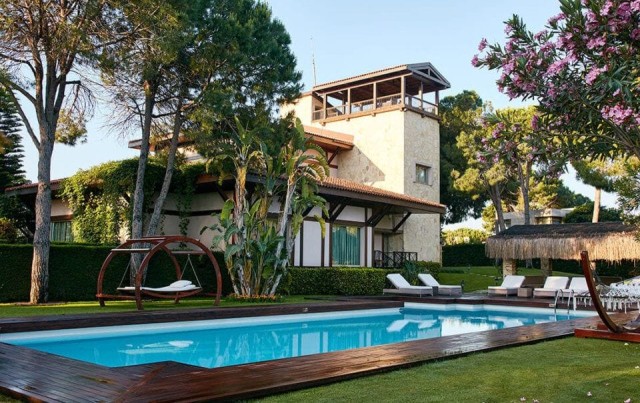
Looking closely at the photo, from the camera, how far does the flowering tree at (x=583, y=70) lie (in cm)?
535

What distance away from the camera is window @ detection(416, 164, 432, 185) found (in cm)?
2816

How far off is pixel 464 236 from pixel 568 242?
20981 millimetres

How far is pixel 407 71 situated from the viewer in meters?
27.0

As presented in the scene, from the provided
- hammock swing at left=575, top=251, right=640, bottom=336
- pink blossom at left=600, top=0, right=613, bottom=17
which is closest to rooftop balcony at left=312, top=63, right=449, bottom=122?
hammock swing at left=575, top=251, right=640, bottom=336

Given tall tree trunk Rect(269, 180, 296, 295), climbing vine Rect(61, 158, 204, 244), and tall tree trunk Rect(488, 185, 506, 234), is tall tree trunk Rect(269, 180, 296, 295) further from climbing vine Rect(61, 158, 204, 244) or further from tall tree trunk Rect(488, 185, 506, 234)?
tall tree trunk Rect(488, 185, 506, 234)

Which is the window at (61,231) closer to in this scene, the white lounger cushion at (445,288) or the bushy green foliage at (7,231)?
the bushy green foliage at (7,231)

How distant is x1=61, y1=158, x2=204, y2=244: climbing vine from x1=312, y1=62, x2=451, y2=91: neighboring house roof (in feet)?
39.5

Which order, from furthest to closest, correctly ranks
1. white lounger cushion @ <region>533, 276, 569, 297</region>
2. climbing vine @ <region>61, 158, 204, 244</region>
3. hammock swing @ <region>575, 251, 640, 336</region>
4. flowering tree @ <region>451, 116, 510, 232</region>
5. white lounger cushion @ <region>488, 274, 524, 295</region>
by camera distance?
1. flowering tree @ <region>451, 116, 510, 232</region>
2. white lounger cushion @ <region>488, 274, 524, 295</region>
3. climbing vine @ <region>61, 158, 204, 244</region>
4. white lounger cushion @ <region>533, 276, 569, 297</region>
5. hammock swing @ <region>575, 251, 640, 336</region>

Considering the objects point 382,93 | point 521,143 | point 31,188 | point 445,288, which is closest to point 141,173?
point 31,188

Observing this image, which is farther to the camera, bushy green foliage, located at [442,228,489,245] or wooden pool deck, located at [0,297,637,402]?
bushy green foliage, located at [442,228,489,245]

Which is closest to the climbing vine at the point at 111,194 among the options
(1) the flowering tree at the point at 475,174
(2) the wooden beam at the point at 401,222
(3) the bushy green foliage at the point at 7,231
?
(3) the bushy green foliage at the point at 7,231

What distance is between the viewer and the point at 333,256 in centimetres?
2173

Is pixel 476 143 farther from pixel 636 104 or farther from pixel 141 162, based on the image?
pixel 636 104

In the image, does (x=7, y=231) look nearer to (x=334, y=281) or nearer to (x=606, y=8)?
(x=334, y=281)
